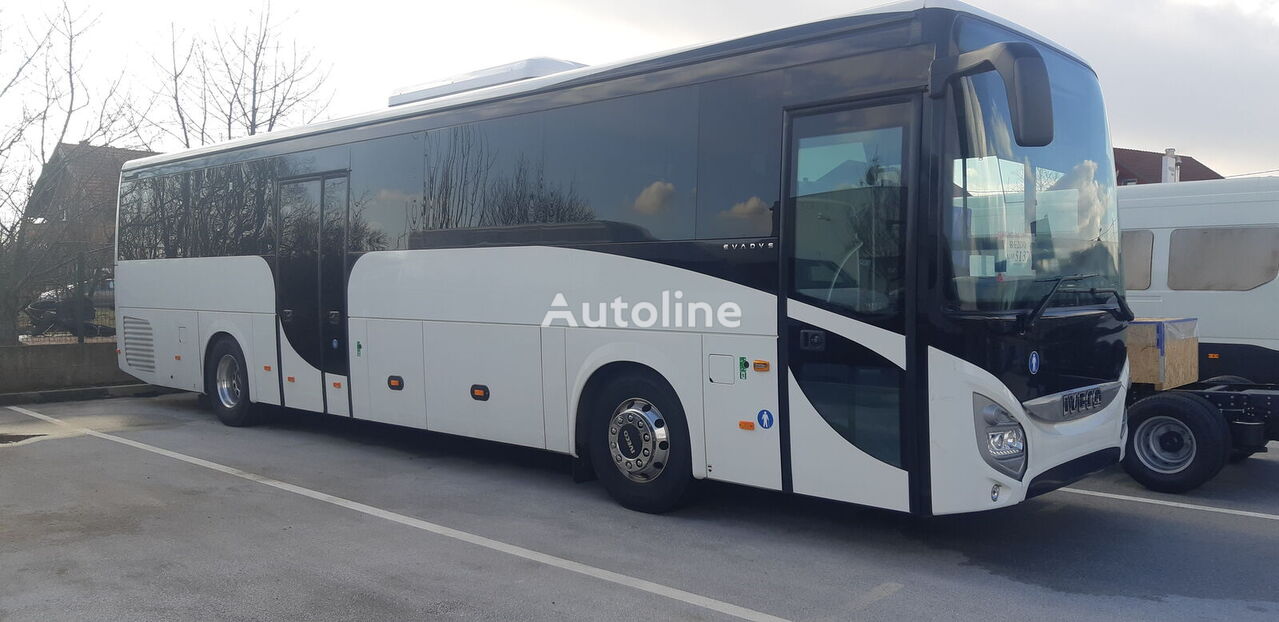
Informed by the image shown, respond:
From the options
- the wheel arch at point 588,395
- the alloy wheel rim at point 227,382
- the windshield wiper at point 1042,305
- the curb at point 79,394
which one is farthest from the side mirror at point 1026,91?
the curb at point 79,394

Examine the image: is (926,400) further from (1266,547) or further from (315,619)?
(315,619)

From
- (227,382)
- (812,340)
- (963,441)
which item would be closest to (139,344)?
(227,382)

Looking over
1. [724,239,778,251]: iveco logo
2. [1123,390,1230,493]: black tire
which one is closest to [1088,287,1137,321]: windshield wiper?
[1123,390,1230,493]: black tire

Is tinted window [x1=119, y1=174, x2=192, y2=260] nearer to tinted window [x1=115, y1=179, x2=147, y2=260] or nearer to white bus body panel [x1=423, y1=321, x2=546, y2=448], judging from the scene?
tinted window [x1=115, y1=179, x2=147, y2=260]

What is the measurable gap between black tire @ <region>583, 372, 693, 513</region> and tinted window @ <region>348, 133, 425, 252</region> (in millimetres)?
3030

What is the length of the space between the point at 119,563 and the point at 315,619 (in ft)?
6.09

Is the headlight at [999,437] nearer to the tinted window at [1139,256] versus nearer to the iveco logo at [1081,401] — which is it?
the iveco logo at [1081,401]

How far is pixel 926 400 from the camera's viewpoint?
19.1 ft

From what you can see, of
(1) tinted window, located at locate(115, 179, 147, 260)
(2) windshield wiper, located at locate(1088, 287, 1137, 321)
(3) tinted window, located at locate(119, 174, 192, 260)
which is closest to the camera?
(2) windshield wiper, located at locate(1088, 287, 1137, 321)

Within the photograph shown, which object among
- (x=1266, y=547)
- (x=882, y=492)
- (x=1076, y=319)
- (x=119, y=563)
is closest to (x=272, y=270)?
(x=119, y=563)

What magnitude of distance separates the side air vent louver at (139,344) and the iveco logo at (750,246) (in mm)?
9969

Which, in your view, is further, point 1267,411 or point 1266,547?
point 1267,411

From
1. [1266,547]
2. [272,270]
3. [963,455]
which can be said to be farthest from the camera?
[272,270]

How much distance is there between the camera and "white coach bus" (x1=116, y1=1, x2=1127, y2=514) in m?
5.79
